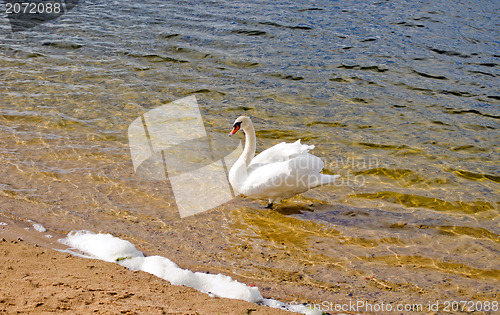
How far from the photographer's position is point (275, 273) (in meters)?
4.70

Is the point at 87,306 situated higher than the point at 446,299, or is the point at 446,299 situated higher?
the point at 87,306

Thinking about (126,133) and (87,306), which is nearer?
(87,306)

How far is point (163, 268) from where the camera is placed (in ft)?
14.0

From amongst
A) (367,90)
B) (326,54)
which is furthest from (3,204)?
(326,54)

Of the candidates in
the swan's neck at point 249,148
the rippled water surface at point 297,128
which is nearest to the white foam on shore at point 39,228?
the rippled water surface at point 297,128

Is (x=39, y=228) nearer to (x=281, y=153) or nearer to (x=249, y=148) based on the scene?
(x=249, y=148)

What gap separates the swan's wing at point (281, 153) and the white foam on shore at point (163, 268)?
85.5 inches

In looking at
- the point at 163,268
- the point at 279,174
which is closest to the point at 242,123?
the point at 279,174

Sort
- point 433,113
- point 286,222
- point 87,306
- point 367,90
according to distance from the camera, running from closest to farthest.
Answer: point 87,306 < point 286,222 < point 433,113 < point 367,90

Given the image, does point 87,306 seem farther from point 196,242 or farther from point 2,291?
point 196,242

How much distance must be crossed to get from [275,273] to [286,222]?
4.24ft

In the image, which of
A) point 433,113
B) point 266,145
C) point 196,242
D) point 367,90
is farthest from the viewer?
point 367,90

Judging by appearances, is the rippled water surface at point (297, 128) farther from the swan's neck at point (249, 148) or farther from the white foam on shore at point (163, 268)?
the swan's neck at point (249, 148)

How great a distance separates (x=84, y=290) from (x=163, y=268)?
86cm
